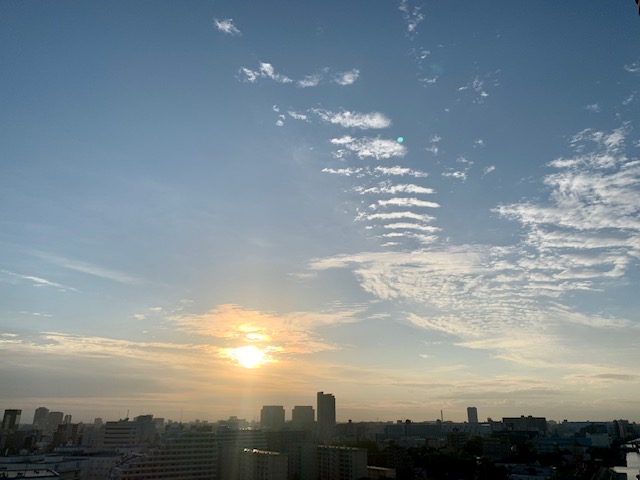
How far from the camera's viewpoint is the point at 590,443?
9600 centimetres

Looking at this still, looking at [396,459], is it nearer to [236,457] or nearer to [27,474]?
[236,457]

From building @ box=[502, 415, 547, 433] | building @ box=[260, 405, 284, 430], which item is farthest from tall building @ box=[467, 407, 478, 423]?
building @ box=[260, 405, 284, 430]

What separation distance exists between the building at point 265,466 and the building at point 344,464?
7967 mm

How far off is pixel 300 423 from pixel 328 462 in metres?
82.8

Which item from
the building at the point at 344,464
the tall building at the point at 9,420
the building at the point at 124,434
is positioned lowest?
the building at the point at 344,464

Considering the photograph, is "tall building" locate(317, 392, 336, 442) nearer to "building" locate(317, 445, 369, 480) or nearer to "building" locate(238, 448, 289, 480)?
"building" locate(317, 445, 369, 480)

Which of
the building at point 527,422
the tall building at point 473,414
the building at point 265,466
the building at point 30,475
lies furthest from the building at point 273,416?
the tall building at point 473,414

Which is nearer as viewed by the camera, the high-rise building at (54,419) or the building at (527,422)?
the building at (527,422)

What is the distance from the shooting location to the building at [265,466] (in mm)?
39969

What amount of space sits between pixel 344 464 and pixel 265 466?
10.3 metres

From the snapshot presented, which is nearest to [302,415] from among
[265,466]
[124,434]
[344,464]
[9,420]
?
[124,434]

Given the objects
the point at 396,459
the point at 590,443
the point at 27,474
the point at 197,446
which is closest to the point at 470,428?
the point at 590,443

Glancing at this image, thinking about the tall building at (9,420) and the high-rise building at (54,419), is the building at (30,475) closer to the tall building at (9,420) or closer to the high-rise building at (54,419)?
the tall building at (9,420)

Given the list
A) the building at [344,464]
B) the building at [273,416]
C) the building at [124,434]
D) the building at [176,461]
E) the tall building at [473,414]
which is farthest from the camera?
the tall building at [473,414]
